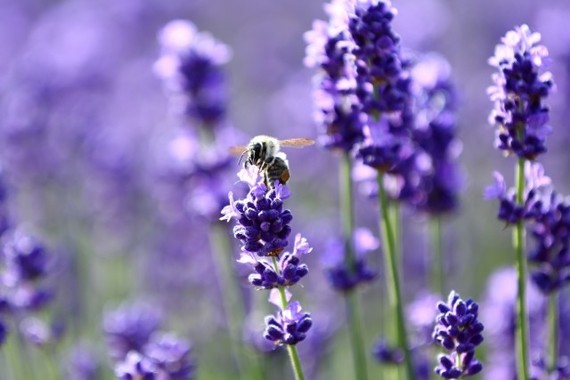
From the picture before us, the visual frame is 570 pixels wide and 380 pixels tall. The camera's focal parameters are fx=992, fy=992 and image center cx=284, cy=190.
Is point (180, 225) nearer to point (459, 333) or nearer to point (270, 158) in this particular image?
point (270, 158)

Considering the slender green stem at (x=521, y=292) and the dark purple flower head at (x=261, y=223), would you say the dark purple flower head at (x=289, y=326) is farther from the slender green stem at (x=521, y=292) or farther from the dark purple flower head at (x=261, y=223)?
the slender green stem at (x=521, y=292)

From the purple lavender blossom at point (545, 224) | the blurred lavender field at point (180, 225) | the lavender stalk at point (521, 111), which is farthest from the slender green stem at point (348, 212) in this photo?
the lavender stalk at point (521, 111)

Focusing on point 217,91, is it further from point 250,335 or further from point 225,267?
point 250,335

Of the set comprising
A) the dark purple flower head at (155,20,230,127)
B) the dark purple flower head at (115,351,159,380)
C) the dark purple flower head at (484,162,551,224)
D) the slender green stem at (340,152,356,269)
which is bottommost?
the dark purple flower head at (115,351,159,380)

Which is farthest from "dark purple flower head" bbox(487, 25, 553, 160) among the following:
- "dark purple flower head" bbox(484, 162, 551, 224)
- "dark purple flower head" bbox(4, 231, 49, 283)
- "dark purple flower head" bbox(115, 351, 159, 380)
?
"dark purple flower head" bbox(4, 231, 49, 283)

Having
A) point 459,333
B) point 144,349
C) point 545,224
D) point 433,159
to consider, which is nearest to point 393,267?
point 545,224

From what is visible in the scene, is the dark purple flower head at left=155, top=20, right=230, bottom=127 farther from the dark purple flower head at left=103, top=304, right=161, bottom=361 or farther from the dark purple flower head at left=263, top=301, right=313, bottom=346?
the dark purple flower head at left=263, top=301, right=313, bottom=346

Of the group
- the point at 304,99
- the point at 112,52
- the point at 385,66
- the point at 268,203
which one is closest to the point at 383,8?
the point at 385,66
